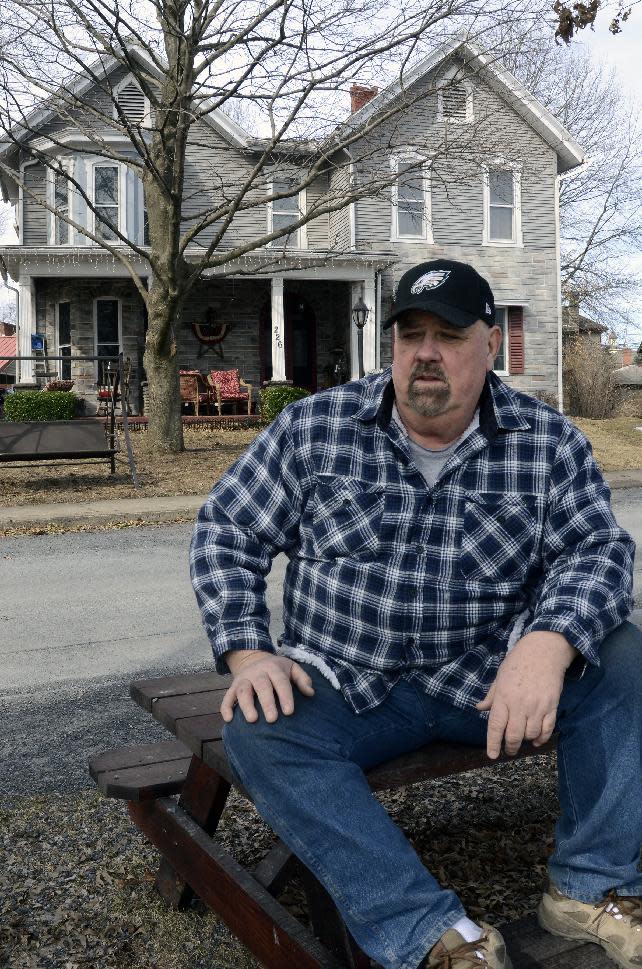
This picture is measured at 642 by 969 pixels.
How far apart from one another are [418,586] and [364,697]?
11.4 inches

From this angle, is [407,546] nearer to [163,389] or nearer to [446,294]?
[446,294]

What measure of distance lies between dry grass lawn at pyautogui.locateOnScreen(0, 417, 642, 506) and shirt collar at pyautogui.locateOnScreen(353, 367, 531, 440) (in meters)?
9.13

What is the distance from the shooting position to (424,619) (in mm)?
2314

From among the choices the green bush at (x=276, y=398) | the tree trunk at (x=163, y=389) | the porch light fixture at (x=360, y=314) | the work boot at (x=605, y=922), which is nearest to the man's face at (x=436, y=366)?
the work boot at (x=605, y=922)

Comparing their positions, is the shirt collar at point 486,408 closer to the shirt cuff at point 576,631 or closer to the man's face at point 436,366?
the man's face at point 436,366

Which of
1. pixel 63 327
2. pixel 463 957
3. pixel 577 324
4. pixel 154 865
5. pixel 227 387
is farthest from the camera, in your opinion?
pixel 577 324

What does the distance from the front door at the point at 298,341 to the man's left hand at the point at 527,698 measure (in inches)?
860

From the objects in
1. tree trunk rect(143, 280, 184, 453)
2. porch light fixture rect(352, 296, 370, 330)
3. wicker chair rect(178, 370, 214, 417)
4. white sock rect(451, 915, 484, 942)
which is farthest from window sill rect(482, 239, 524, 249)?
white sock rect(451, 915, 484, 942)

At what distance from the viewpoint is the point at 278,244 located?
76.8 feet

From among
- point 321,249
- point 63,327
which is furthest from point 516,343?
point 63,327

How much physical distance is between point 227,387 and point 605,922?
19.8 meters

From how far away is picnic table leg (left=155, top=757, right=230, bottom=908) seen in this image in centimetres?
248

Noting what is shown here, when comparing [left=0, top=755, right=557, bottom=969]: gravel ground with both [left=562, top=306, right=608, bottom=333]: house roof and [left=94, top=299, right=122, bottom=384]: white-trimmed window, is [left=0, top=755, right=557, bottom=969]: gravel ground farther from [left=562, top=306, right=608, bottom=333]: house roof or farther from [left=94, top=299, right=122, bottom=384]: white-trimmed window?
[left=562, top=306, right=608, bottom=333]: house roof

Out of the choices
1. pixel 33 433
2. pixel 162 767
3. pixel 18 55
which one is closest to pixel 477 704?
pixel 162 767
